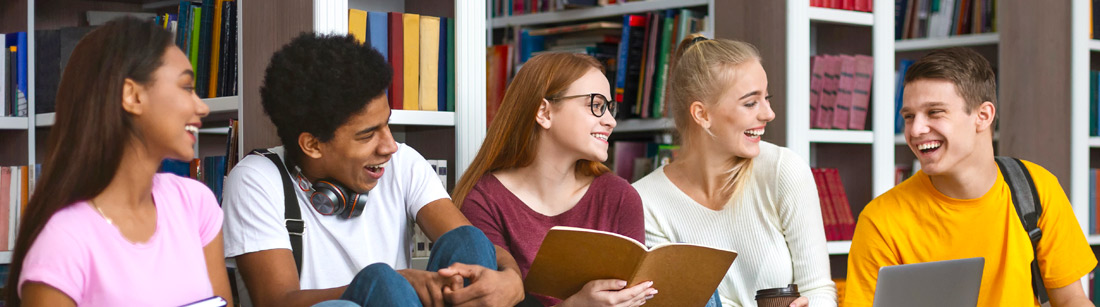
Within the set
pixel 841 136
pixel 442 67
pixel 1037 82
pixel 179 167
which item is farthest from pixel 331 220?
pixel 1037 82

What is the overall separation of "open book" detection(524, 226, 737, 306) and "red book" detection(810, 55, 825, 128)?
1.10 m

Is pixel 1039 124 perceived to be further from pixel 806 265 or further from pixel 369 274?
pixel 369 274

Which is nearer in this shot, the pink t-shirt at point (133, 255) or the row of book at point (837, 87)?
the pink t-shirt at point (133, 255)

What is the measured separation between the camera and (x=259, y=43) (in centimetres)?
210

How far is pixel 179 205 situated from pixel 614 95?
2.18 m

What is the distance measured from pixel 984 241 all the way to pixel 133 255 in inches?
67.0

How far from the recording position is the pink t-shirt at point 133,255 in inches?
50.9

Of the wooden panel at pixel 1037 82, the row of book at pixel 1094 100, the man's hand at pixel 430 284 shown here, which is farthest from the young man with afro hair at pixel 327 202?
the row of book at pixel 1094 100

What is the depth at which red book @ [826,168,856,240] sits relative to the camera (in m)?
2.82

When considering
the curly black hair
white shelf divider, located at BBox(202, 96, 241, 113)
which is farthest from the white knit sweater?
white shelf divider, located at BBox(202, 96, 241, 113)

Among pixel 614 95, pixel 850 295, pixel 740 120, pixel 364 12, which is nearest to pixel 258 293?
pixel 364 12

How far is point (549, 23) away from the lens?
12.7 feet

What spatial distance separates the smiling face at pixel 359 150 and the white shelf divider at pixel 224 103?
0.50m

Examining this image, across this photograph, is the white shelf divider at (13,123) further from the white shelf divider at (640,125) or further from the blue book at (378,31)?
the white shelf divider at (640,125)
